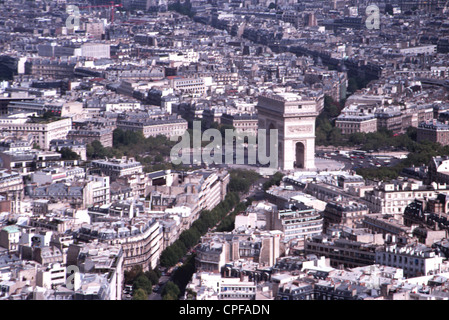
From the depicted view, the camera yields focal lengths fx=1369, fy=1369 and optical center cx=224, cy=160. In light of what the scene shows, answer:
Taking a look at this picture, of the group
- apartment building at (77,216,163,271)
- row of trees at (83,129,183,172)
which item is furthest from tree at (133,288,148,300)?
row of trees at (83,129,183,172)

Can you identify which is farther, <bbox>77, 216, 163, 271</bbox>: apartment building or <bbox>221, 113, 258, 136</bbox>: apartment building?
<bbox>221, 113, 258, 136</bbox>: apartment building

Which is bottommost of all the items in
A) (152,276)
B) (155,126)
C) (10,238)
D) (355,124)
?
(355,124)

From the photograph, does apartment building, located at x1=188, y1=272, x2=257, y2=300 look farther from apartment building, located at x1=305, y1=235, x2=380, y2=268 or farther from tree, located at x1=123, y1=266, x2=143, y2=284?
apartment building, located at x1=305, y1=235, x2=380, y2=268

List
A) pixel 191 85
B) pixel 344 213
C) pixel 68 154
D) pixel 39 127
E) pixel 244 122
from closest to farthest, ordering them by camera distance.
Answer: pixel 344 213 → pixel 68 154 → pixel 39 127 → pixel 244 122 → pixel 191 85

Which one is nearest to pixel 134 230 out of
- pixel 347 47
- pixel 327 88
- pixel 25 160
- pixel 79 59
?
pixel 25 160

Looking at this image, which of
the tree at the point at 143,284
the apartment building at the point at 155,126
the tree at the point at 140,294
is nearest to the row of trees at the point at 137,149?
the apartment building at the point at 155,126

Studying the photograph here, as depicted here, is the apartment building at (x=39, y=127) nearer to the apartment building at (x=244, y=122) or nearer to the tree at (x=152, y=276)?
the apartment building at (x=244, y=122)

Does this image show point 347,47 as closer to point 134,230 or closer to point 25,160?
point 25,160

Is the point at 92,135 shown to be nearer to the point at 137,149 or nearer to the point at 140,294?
the point at 137,149

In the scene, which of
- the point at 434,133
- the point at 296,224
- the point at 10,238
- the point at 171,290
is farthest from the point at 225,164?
the point at 171,290
